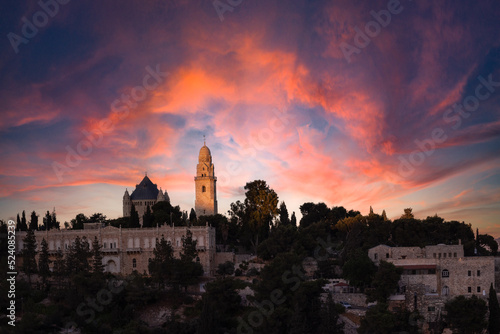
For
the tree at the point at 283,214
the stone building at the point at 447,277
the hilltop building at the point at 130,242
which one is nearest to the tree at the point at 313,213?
the tree at the point at 283,214

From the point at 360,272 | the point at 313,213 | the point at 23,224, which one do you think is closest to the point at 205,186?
the point at 313,213

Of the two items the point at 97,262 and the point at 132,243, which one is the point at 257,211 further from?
the point at 97,262

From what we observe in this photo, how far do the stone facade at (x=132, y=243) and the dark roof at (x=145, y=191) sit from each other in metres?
25.7

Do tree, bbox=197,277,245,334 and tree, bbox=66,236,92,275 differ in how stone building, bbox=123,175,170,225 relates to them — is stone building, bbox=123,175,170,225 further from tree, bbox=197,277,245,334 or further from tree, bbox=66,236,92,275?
tree, bbox=197,277,245,334

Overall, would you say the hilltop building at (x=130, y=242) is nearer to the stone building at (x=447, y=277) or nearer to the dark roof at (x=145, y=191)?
the stone building at (x=447, y=277)

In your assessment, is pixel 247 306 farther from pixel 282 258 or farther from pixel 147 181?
pixel 147 181

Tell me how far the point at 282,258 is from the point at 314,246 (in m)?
13.3

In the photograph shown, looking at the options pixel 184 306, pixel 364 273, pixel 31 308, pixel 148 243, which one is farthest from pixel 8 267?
pixel 364 273

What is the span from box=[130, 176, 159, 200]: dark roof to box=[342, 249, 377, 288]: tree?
45.7m

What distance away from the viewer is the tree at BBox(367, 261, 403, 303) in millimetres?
47812

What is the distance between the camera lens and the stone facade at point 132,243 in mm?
61438

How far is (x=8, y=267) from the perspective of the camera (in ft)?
181

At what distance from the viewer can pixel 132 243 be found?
6275cm

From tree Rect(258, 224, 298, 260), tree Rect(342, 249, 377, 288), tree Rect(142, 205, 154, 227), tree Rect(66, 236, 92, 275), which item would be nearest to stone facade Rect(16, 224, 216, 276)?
tree Rect(66, 236, 92, 275)
